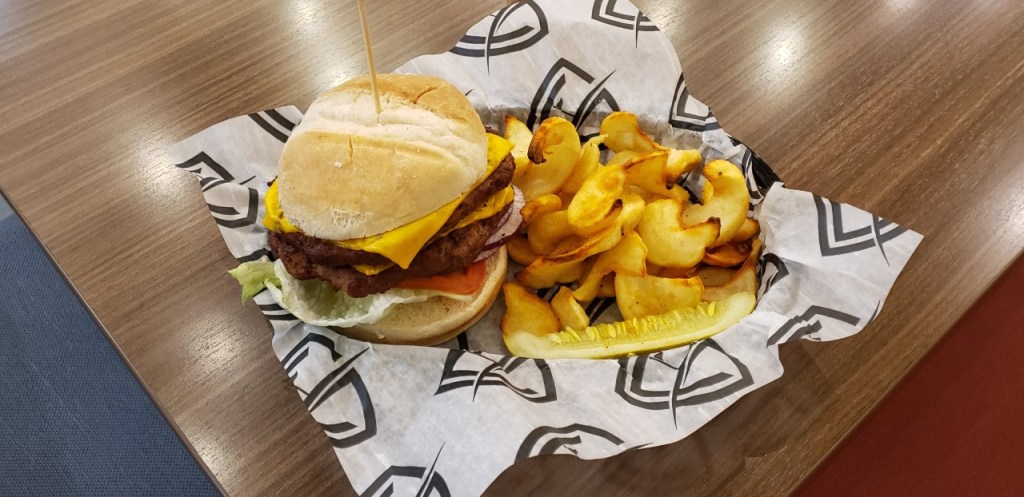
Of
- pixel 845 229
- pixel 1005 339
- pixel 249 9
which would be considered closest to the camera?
pixel 845 229

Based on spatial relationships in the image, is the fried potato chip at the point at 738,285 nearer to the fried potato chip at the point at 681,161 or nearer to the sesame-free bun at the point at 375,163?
the fried potato chip at the point at 681,161

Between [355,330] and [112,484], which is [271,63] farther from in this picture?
[112,484]

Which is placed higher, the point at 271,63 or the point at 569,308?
the point at 271,63

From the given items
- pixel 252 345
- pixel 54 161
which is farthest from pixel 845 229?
pixel 54 161

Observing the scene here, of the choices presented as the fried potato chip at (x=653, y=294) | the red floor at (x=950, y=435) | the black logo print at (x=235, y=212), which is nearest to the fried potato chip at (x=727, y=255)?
the fried potato chip at (x=653, y=294)

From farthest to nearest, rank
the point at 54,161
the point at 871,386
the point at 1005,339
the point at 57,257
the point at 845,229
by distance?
the point at 1005,339 < the point at 54,161 < the point at 57,257 < the point at 845,229 < the point at 871,386

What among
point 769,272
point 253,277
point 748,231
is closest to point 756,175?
point 748,231

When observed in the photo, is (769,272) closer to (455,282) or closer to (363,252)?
(455,282)
